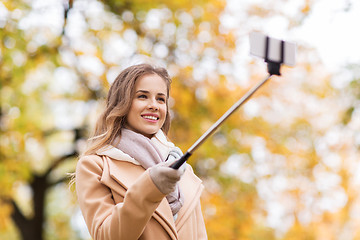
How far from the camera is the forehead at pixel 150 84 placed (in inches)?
88.3

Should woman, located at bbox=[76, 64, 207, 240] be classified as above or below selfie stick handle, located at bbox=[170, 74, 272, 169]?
below

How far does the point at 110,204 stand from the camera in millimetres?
1981

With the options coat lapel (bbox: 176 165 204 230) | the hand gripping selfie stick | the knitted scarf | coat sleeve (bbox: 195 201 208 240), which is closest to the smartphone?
the hand gripping selfie stick

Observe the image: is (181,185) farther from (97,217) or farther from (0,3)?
(0,3)

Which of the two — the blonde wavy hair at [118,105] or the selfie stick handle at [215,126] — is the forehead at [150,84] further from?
the selfie stick handle at [215,126]

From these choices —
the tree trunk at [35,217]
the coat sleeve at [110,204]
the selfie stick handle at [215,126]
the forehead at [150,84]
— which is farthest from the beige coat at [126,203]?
the tree trunk at [35,217]

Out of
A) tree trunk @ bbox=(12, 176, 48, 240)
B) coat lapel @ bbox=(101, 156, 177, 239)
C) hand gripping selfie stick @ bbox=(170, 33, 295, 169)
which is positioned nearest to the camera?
hand gripping selfie stick @ bbox=(170, 33, 295, 169)

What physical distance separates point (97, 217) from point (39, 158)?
8834 millimetres

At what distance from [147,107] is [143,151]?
20cm

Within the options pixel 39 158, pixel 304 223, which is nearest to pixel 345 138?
pixel 304 223

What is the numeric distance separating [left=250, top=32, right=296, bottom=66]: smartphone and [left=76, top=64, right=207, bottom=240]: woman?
0.49m

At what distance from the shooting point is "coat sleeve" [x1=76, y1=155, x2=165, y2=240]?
176cm

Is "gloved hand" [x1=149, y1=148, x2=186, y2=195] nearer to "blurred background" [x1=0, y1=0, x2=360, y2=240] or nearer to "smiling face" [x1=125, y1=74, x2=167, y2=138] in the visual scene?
"smiling face" [x1=125, y1=74, x2=167, y2=138]

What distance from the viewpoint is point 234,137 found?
765 cm
